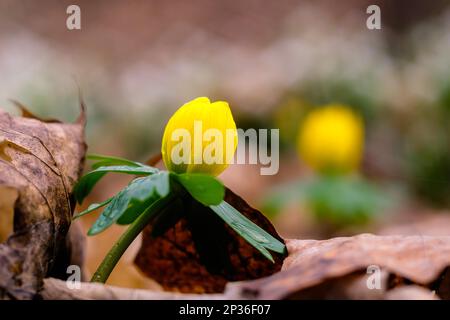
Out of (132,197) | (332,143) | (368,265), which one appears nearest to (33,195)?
(132,197)

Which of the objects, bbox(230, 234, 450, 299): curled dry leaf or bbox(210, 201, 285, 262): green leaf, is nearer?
bbox(230, 234, 450, 299): curled dry leaf

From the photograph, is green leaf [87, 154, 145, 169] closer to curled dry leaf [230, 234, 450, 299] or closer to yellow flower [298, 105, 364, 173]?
curled dry leaf [230, 234, 450, 299]

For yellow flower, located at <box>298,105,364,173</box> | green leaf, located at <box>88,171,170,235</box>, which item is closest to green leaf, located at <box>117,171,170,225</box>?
green leaf, located at <box>88,171,170,235</box>

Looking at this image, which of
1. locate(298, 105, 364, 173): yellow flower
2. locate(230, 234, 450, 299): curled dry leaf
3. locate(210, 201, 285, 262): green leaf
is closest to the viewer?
locate(230, 234, 450, 299): curled dry leaf

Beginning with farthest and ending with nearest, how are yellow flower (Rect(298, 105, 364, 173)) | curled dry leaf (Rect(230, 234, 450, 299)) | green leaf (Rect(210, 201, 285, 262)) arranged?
yellow flower (Rect(298, 105, 364, 173)) < green leaf (Rect(210, 201, 285, 262)) < curled dry leaf (Rect(230, 234, 450, 299))

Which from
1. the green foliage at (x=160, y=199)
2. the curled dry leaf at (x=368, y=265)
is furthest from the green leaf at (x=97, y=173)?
the curled dry leaf at (x=368, y=265)

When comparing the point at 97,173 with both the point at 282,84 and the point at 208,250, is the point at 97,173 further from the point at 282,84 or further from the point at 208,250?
the point at 282,84

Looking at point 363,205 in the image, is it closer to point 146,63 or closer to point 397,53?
point 397,53
